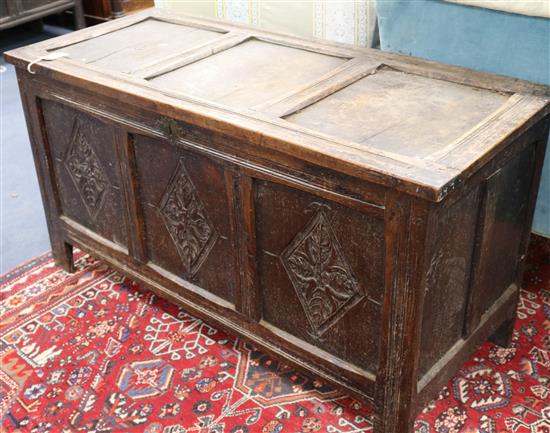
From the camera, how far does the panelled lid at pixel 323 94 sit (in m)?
1.58

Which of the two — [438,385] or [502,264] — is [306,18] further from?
[438,385]

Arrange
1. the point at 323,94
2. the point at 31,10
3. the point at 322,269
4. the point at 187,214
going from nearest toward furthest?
the point at 322,269 → the point at 323,94 → the point at 187,214 → the point at 31,10

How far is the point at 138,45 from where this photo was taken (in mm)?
2385

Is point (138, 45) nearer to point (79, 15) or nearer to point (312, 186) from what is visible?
point (312, 186)

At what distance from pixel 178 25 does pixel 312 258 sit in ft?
3.95

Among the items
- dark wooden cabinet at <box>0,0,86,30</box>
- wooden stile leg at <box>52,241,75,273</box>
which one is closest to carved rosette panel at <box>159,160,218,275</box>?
wooden stile leg at <box>52,241,75,273</box>

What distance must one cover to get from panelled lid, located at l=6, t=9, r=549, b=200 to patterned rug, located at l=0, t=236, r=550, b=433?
769 mm

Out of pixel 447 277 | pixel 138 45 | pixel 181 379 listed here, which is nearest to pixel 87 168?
pixel 138 45

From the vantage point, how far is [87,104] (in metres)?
2.17

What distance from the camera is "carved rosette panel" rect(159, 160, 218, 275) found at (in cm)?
203

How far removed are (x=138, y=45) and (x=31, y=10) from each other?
2710 mm

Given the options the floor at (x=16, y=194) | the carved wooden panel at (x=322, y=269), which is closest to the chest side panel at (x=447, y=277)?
the carved wooden panel at (x=322, y=269)

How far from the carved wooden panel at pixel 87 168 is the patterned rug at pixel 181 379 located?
0.31 m

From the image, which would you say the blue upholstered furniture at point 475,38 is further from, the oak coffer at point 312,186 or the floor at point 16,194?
the floor at point 16,194
